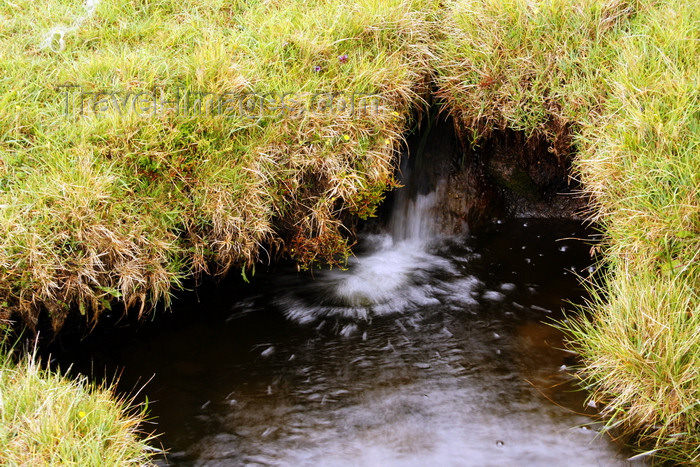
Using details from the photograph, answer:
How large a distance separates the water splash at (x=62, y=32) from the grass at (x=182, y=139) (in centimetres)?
1

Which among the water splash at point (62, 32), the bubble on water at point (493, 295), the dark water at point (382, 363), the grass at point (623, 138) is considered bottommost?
the dark water at point (382, 363)

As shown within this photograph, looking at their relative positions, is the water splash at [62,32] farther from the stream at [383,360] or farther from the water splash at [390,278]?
the water splash at [390,278]

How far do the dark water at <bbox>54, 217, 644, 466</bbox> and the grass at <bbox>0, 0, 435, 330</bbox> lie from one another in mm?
369

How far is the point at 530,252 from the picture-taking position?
4.77 m

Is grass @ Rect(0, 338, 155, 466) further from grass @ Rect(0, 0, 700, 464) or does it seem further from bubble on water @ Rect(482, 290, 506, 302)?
bubble on water @ Rect(482, 290, 506, 302)

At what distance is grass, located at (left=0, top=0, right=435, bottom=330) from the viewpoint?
11.2 feet

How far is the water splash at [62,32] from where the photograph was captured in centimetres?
461

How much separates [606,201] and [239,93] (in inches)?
105

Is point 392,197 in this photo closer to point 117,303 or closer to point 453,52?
point 453,52

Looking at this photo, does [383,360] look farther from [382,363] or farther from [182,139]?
[182,139]

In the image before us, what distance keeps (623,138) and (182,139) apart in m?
2.94

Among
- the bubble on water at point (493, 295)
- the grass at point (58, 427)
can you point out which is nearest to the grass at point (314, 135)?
the grass at point (58, 427)

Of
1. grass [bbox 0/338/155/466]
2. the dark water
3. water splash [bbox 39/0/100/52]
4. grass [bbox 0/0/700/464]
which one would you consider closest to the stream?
the dark water

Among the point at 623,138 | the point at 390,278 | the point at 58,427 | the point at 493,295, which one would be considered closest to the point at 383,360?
the point at 390,278
